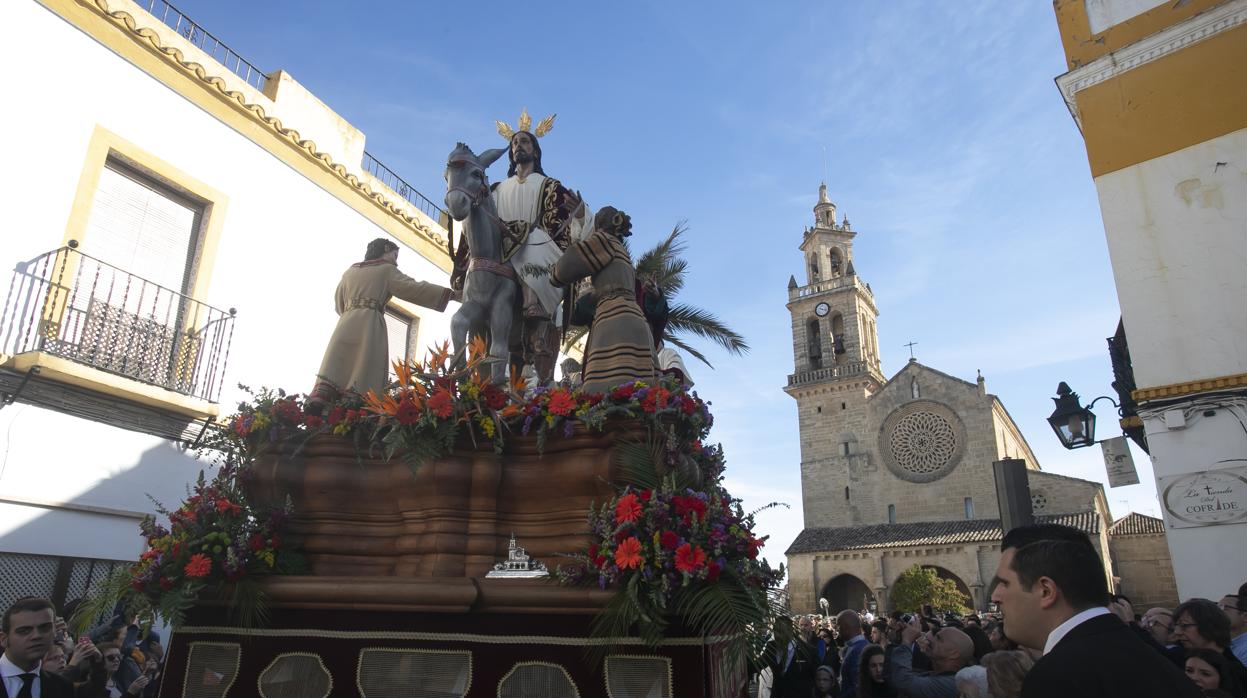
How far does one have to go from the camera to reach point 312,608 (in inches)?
158

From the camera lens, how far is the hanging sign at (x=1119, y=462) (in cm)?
1081

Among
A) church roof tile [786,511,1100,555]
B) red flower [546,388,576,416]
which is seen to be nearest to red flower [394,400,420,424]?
red flower [546,388,576,416]

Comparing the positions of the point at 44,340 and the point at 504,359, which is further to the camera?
the point at 44,340

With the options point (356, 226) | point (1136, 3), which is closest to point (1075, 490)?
point (1136, 3)

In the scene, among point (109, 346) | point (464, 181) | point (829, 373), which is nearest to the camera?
point (464, 181)

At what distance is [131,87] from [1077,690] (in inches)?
462

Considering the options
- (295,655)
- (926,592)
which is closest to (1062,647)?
(295,655)

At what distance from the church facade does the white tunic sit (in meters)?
40.9

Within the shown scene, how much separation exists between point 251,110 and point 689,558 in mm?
10892

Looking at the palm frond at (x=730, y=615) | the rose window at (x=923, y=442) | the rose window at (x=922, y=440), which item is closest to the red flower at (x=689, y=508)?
the palm frond at (x=730, y=615)

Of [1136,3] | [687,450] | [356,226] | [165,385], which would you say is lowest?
[687,450]

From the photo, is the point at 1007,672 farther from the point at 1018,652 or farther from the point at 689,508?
the point at 689,508

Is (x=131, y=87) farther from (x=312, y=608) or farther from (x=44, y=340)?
(x=312, y=608)

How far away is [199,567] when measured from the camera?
4.06 m
